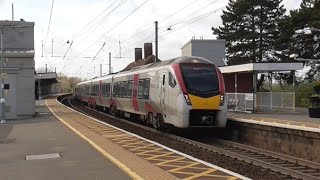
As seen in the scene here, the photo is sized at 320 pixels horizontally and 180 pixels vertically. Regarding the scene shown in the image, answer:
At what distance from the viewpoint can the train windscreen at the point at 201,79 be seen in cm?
1845

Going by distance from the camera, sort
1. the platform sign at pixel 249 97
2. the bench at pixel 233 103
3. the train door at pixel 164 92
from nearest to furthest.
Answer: the train door at pixel 164 92
the platform sign at pixel 249 97
the bench at pixel 233 103

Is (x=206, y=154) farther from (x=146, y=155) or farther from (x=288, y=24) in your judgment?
(x=288, y=24)

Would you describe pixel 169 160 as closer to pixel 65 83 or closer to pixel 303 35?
pixel 303 35

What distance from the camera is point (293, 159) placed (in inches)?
545

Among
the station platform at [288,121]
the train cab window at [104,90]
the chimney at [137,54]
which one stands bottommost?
the station platform at [288,121]

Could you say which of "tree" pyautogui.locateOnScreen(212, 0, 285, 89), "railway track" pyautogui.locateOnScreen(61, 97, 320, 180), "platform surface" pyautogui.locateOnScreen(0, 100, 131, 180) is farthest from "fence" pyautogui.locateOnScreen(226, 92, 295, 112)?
"tree" pyautogui.locateOnScreen(212, 0, 285, 89)

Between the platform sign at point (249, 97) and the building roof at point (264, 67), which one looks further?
the platform sign at point (249, 97)

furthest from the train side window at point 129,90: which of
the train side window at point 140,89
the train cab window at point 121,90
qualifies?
the train side window at point 140,89

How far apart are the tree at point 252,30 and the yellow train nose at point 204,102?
1622 inches

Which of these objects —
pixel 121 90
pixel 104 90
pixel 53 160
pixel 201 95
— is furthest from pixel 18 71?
pixel 53 160

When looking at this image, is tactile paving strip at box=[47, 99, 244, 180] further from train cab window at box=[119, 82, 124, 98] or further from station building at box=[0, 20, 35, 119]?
station building at box=[0, 20, 35, 119]

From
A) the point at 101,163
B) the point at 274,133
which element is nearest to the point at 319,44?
the point at 274,133

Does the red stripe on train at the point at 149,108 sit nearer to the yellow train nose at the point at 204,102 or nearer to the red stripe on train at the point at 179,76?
the red stripe on train at the point at 179,76

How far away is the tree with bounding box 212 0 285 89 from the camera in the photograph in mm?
59781
